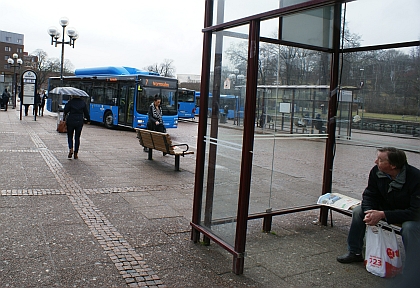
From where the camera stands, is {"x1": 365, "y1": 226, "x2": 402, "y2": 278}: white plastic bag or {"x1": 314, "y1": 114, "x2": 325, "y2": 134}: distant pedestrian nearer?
{"x1": 365, "y1": 226, "x2": 402, "y2": 278}: white plastic bag

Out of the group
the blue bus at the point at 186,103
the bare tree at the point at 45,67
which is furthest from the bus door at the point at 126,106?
the bare tree at the point at 45,67

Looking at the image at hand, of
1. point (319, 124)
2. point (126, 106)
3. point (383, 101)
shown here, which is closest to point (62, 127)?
point (126, 106)

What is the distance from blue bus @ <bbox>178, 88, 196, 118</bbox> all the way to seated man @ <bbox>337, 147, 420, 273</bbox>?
33.0 metres

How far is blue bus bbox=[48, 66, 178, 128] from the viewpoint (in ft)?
68.7

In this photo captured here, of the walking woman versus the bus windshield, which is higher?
the bus windshield

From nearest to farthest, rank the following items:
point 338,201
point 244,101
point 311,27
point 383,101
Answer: point 244,101, point 383,101, point 338,201, point 311,27

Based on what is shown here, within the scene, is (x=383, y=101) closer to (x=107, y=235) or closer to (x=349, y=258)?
(x=349, y=258)

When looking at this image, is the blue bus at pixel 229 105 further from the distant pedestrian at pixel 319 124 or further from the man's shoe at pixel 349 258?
the distant pedestrian at pixel 319 124

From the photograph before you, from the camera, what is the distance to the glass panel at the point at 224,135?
4.36 meters

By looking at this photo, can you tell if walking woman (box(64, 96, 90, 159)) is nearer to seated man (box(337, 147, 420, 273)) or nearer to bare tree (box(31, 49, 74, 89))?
seated man (box(337, 147, 420, 273))

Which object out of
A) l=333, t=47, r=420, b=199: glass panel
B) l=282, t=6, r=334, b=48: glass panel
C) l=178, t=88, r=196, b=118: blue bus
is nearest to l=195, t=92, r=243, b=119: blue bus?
l=282, t=6, r=334, b=48: glass panel

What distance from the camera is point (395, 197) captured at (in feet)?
13.9

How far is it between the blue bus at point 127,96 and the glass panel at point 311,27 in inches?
623

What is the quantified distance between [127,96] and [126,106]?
498 mm
